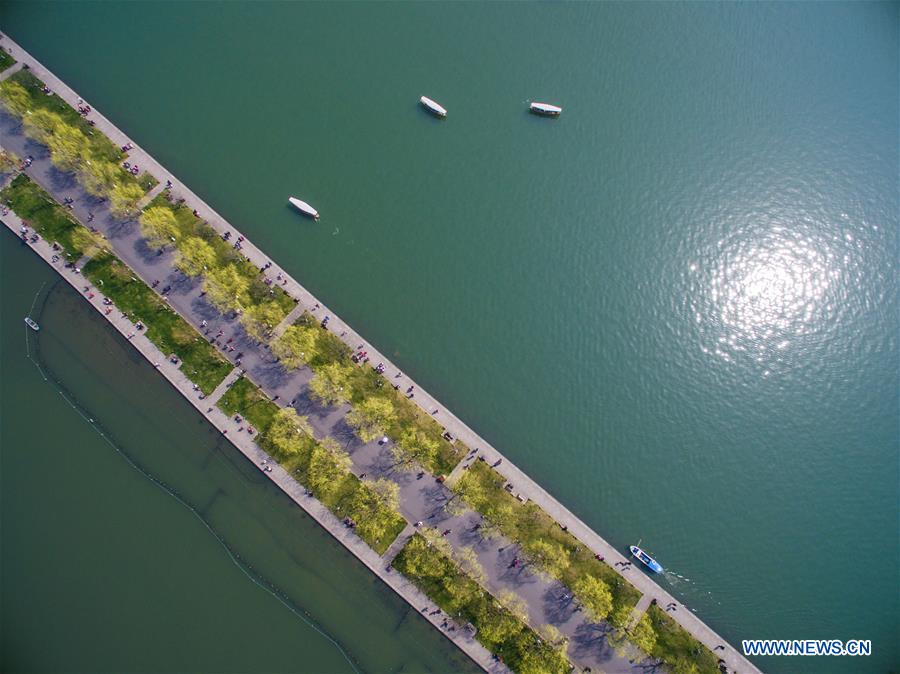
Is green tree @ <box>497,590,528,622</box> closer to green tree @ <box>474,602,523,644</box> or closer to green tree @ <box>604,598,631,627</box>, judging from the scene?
green tree @ <box>474,602,523,644</box>

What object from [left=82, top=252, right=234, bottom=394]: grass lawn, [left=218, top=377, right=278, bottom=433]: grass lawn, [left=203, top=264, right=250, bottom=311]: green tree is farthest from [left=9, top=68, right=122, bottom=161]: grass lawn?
[left=218, top=377, right=278, bottom=433]: grass lawn

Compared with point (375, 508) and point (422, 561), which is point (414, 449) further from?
point (422, 561)

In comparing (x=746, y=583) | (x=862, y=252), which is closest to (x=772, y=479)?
(x=746, y=583)

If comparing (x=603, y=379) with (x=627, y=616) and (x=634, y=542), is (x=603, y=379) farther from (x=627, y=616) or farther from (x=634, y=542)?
(x=627, y=616)

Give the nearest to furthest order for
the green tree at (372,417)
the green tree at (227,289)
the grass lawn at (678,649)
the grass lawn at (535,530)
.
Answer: the grass lawn at (678,649) → the grass lawn at (535,530) → the green tree at (372,417) → the green tree at (227,289)

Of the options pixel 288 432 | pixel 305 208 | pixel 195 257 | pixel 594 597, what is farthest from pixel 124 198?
Answer: pixel 594 597

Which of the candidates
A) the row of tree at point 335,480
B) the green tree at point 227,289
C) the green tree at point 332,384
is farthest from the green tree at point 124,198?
the row of tree at point 335,480

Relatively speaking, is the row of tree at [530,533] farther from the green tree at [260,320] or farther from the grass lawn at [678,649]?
the green tree at [260,320]
